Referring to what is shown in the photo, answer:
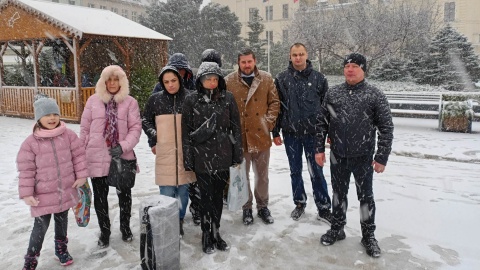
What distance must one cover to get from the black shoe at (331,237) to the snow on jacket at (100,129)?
222cm

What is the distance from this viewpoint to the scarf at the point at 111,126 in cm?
383

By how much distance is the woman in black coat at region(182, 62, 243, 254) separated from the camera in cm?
375

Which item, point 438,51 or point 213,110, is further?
point 438,51

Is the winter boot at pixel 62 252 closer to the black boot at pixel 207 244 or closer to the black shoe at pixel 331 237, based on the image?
the black boot at pixel 207 244

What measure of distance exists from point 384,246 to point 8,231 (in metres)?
4.26

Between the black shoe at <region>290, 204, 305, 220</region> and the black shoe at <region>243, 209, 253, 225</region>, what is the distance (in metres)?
0.55

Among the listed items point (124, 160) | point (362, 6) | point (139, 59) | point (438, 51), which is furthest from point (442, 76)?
point (124, 160)

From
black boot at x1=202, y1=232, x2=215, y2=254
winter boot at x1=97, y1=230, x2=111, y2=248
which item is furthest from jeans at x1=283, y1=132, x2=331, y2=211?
winter boot at x1=97, y1=230, x2=111, y2=248

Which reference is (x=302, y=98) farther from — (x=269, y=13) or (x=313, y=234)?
(x=269, y=13)

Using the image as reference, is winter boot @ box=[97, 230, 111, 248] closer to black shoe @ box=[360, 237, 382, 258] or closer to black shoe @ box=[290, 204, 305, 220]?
black shoe @ box=[290, 204, 305, 220]

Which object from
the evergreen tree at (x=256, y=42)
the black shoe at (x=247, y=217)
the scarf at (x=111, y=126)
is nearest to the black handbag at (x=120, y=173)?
the scarf at (x=111, y=126)

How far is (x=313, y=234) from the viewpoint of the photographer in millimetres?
4359

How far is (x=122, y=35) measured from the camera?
13.9 metres

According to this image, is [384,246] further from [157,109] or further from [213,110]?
[157,109]
